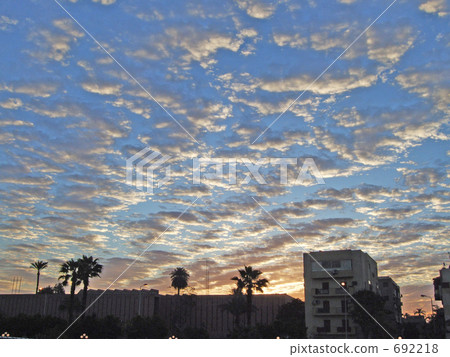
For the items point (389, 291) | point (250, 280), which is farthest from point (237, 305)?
point (389, 291)

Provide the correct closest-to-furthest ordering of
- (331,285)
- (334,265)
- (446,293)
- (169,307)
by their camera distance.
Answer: (446,293)
(331,285)
(334,265)
(169,307)

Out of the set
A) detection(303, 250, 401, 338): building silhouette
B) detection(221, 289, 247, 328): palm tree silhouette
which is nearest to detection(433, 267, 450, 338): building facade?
detection(303, 250, 401, 338): building silhouette

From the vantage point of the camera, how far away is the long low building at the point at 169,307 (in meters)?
95.2

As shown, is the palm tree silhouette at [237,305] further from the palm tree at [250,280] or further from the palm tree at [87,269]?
the palm tree at [87,269]

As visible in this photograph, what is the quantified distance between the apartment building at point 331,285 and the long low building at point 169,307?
1523 cm

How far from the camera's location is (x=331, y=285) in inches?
3147

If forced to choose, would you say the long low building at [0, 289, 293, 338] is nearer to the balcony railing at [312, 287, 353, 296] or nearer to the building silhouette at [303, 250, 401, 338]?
the building silhouette at [303, 250, 401, 338]

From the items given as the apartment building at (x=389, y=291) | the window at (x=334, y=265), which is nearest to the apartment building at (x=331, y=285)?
the window at (x=334, y=265)

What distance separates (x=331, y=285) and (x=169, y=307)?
38.3 m

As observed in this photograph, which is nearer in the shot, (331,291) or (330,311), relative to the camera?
(330,311)

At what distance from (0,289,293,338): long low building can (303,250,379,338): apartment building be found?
15.2 meters

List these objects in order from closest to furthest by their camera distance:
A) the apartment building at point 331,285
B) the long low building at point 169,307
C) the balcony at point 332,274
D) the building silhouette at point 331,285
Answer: the building silhouette at point 331,285 → the apartment building at point 331,285 → the balcony at point 332,274 → the long low building at point 169,307

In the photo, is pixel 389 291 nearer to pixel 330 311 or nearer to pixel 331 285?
pixel 331 285
